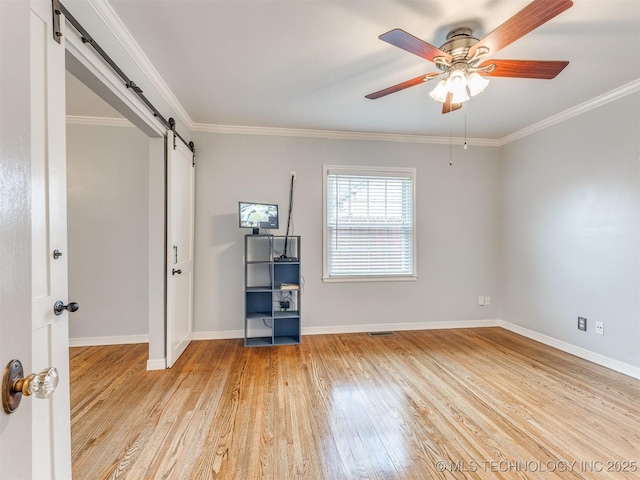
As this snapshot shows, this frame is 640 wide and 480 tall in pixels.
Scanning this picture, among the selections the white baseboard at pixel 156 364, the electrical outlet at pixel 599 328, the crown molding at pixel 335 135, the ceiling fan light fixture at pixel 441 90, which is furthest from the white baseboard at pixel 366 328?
the ceiling fan light fixture at pixel 441 90

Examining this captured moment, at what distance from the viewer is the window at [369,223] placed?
364cm

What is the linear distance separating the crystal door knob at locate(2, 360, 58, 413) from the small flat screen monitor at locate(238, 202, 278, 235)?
2642 mm

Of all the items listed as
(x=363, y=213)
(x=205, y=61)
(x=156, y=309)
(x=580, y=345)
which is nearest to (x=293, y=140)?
(x=363, y=213)

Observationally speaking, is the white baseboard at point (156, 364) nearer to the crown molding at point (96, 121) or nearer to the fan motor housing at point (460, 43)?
the crown molding at point (96, 121)

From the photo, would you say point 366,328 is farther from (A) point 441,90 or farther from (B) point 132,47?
(B) point 132,47

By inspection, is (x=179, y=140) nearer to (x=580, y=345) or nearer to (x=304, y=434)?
(x=304, y=434)

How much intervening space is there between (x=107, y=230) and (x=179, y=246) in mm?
1050

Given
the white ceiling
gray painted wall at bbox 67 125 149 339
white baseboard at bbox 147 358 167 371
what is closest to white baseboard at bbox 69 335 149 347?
gray painted wall at bbox 67 125 149 339

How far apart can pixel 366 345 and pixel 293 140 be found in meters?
2.55

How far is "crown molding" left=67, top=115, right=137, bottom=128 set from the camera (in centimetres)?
311

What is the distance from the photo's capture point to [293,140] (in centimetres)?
356

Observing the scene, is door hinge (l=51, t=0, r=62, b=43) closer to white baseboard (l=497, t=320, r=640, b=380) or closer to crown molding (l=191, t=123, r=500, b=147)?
crown molding (l=191, t=123, r=500, b=147)

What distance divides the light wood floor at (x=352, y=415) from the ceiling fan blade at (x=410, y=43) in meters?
2.21

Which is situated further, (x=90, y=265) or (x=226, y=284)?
(x=226, y=284)
